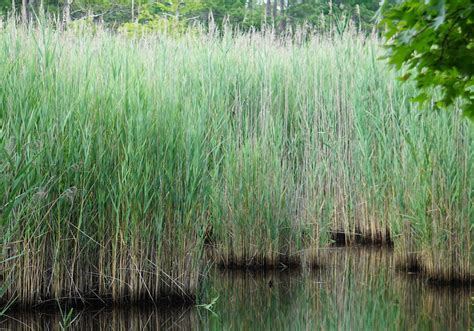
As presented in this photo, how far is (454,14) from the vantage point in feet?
7.16

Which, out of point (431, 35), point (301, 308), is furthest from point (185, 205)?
point (431, 35)

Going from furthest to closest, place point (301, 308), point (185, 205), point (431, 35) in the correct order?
point (301, 308) → point (185, 205) → point (431, 35)

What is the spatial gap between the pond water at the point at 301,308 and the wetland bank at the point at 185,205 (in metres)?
0.02

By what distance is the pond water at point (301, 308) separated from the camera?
14.0 feet

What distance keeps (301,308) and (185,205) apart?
0.97 m

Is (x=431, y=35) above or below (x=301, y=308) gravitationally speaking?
above

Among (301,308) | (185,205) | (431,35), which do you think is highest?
(431,35)

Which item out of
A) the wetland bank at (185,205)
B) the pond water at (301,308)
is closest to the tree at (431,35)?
the wetland bank at (185,205)

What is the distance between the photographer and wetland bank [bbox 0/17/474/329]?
14.2 ft

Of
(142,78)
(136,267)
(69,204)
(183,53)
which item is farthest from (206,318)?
(183,53)

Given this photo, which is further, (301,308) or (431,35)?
(301,308)

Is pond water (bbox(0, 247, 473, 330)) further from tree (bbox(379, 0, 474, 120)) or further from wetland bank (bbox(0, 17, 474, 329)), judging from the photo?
tree (bbox(379, 0, 474, 120))

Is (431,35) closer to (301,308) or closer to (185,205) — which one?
(185,205)

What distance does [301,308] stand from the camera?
471 cm
